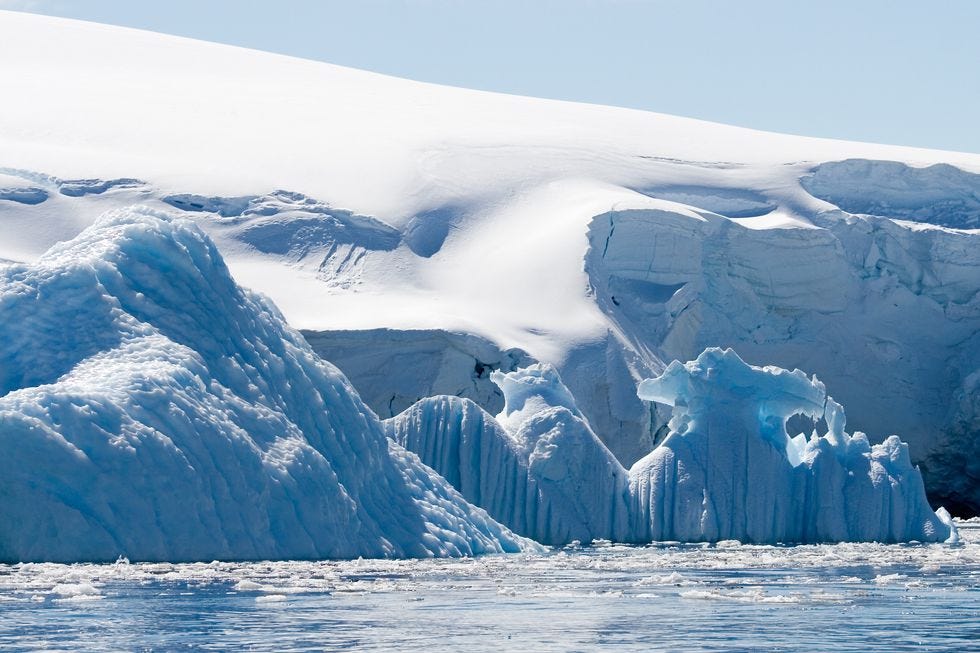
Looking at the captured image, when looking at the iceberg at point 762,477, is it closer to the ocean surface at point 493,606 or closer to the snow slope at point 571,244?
the ocean surface at point 493,606

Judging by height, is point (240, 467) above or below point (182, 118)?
below

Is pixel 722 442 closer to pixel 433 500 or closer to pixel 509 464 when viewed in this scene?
pixel 509 464

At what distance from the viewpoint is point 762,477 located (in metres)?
22.2

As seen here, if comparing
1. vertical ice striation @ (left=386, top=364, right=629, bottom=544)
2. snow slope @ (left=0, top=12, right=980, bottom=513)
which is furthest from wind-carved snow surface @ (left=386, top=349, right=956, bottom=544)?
snow slope @ (left=0, top=12, right=980, bottom=513)

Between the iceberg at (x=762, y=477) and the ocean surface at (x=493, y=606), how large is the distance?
4.42 m

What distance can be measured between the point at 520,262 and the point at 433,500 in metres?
14.6

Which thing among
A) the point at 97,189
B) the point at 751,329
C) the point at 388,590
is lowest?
the point at 388,590

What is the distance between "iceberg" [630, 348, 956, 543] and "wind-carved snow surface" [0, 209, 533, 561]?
4555 millimetres

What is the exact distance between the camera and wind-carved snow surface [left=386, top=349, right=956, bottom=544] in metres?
21.4

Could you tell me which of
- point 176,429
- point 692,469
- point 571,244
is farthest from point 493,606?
point 571,244

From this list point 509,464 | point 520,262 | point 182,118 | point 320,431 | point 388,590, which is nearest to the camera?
point 388,590

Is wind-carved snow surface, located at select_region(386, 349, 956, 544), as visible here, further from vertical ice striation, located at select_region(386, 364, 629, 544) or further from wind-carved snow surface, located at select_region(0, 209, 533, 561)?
wind-carved snow surface, located at select_region(0, 209, 533, 561)

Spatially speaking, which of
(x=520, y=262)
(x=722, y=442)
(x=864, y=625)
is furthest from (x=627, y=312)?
(x=864, y=625)

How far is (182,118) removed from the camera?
39.5 meters
